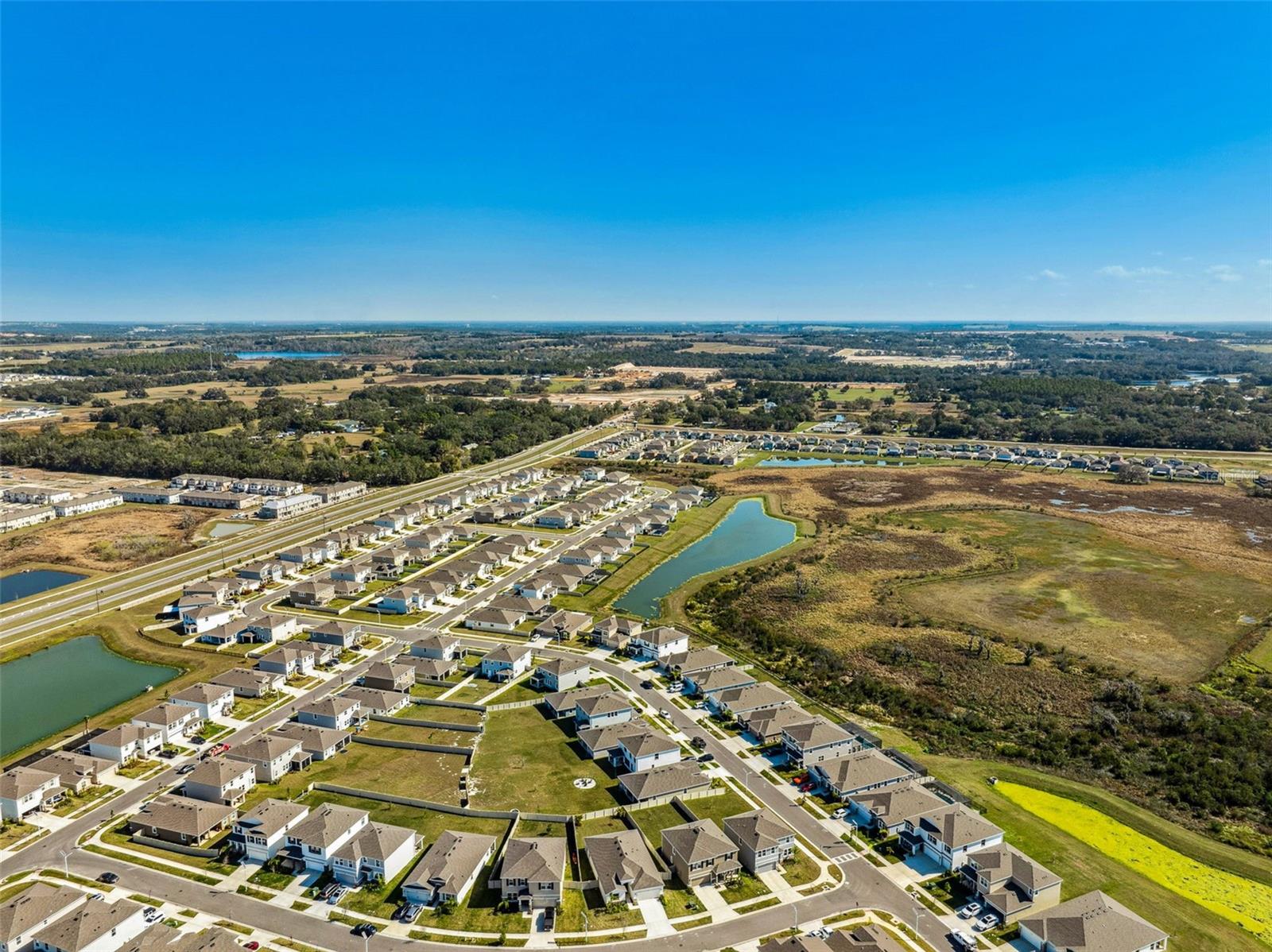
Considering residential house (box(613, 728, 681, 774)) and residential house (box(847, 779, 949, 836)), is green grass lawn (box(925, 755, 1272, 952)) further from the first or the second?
residential house (box(613, 728, 681, 774))

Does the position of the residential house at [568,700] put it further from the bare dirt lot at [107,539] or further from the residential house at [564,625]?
the bare dirt lot at [107,539]

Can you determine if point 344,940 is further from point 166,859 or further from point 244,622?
point 244,622

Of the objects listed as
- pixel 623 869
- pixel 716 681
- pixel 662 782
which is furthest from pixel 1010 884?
pixel 716 681

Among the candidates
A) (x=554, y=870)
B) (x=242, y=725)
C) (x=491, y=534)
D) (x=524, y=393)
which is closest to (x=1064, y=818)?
(x=554, y=870)

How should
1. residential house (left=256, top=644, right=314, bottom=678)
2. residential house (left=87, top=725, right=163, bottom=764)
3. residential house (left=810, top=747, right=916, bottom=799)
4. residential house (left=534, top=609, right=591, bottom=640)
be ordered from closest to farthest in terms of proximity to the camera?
residential house (left=810, top=747, right=916, bottom=799)
residential house (left=87, top=725, right=163, bottom=764)
residential house (left=256, top=644, right=314, bottom=678)
residential house (left=534, top=609, right=591, bottom=640)

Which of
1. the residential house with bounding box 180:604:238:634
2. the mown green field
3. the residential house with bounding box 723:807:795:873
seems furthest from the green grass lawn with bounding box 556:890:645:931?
the mown green field

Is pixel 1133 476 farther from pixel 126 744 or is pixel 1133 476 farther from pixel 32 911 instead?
pixel 32 911
